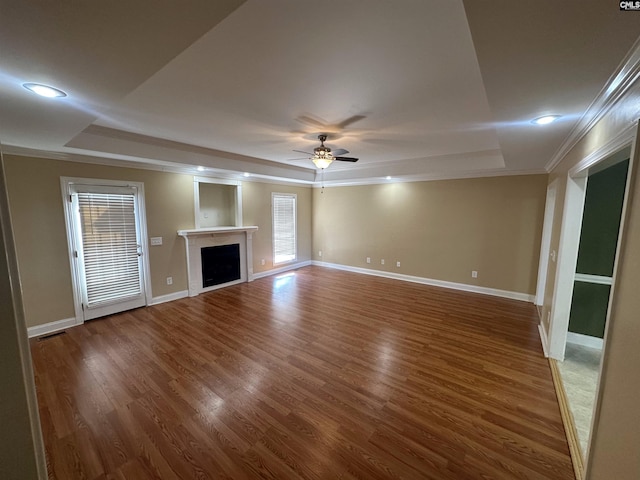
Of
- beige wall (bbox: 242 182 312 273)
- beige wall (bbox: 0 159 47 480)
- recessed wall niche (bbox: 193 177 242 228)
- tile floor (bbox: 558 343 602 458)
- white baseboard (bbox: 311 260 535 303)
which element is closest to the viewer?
beige wall (bbox: 0 159 47 480)

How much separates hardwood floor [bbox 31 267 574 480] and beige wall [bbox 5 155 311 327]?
60 centimetres

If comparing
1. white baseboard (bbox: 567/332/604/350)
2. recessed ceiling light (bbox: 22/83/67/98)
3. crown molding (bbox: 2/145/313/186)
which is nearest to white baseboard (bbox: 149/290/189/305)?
crown molding (bbox: 2/145/313/186)

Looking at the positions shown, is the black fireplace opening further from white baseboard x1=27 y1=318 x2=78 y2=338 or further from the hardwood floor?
white baseboard x1=27 y1=318 x2=78 y2=338

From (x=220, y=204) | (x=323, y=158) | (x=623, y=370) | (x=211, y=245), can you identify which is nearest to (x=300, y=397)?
(x=623, y=370)

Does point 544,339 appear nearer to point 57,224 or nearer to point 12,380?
point 12,380

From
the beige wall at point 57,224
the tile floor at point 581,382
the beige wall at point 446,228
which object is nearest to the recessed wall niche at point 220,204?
the beige wall at point 57,224

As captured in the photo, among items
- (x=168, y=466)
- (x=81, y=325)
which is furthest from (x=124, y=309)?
(x=168, y=466)

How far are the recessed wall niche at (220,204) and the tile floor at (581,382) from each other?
18.2 feet

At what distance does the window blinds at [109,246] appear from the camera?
3.90m

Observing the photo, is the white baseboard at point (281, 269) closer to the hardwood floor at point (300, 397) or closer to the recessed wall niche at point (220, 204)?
the recessed wall niche at point (220, 204)

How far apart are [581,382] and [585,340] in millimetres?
1022

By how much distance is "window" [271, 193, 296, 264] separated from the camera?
22.3 feet

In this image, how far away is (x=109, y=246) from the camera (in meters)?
4.11

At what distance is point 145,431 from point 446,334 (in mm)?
3383
